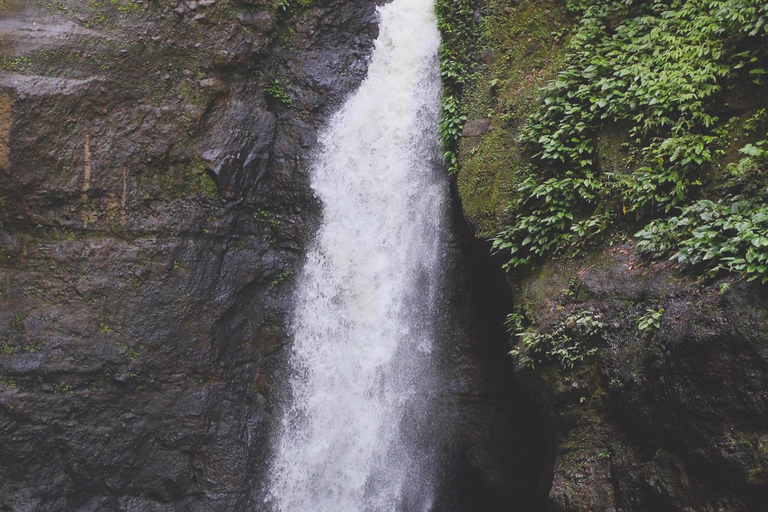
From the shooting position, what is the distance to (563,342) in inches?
239

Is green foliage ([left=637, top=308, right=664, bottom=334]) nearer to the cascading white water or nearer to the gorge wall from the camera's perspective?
the gorge wall

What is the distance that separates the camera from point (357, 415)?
8.88m

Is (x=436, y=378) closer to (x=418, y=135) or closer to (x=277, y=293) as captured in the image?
(x=277, y=293)

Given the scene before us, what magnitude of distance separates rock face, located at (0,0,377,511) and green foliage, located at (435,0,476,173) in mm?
3313

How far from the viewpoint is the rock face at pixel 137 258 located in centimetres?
804

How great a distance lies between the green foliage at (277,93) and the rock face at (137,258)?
1.08ft

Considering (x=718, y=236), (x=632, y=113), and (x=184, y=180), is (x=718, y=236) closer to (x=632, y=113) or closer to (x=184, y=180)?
(x=632, y=113)

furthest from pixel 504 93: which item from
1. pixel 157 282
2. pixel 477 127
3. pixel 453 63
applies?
pixel 157 282

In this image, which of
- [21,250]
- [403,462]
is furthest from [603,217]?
[21,250]

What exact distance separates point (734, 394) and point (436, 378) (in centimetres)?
500

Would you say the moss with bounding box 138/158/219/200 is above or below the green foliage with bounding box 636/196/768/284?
above

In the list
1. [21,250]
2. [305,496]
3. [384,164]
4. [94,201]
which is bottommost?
[305,496]

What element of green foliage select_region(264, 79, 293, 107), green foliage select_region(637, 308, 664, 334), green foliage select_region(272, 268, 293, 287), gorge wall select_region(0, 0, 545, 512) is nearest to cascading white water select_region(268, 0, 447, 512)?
green foliage select_region(272, 268, 293, 287)

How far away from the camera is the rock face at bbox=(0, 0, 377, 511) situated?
26.4 ft
